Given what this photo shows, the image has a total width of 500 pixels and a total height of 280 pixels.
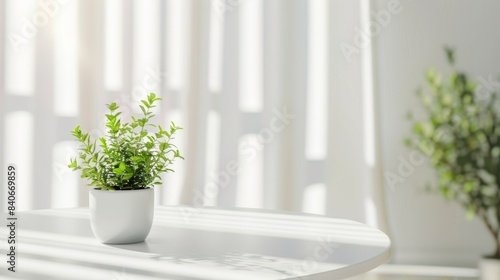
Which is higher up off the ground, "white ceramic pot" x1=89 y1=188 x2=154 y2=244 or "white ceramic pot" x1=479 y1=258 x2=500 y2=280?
"white ceramic pot" x1=89 y1=188 x2=154 y2=244

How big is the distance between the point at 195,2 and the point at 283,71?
0.61m

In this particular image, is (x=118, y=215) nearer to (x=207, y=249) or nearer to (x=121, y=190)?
(x=121, y=190)

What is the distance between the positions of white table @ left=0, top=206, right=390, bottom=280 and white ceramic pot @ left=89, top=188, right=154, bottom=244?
22 millimetres

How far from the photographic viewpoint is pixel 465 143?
3232 mm

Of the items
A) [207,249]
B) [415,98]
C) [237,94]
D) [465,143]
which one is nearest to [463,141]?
[465,143]

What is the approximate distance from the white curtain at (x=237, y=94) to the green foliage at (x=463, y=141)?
12.9 inches

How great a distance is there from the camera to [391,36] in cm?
351

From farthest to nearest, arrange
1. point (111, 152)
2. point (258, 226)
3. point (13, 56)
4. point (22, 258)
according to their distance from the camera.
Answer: point (13, 56) → point (258, 226) → point (111, 152) → point (22, 258)

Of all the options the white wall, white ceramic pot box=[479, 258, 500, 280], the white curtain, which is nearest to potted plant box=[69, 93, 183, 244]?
the white curtain

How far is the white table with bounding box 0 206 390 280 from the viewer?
3.26 feet

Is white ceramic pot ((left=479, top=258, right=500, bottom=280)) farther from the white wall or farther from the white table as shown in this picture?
the white table

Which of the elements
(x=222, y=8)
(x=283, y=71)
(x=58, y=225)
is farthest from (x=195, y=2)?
(x=58, y=225)

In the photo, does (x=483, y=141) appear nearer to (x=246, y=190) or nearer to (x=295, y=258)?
(x=246, y=190)

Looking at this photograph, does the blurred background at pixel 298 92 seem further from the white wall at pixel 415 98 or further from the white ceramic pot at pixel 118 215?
the white ceramic pot at pixel 118 215
